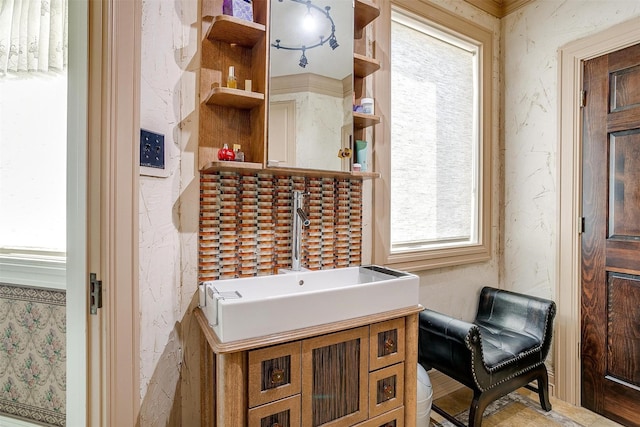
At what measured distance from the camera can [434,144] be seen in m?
2.16

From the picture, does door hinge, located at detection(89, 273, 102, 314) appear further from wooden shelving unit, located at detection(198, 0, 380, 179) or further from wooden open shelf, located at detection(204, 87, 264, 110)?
wooden open shelf, located at detection(204, 87, 264, 110)

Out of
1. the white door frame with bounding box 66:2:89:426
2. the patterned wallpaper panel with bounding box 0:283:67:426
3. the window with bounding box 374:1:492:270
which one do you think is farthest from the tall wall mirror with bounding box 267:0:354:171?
the patterned wallpaper panel with bounding box 0:283:67:426

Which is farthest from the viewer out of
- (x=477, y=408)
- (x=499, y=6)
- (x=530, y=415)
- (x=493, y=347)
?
(x=499, y=6)

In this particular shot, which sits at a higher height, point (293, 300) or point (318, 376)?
point (293, 300)

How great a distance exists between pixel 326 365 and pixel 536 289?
1.78m

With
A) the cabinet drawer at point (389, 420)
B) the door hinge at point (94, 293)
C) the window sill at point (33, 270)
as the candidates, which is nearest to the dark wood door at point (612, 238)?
the cabinet drawer at point (389, 420)

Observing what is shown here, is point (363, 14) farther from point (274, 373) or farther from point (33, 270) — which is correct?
point (33, 270)

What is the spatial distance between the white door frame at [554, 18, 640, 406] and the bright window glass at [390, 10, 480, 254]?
0.48 m

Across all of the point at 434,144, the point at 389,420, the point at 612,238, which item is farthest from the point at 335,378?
the point at 612,238

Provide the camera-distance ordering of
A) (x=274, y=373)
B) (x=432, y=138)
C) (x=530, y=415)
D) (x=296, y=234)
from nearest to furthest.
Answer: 1. (x=274, y=373)
2. (x=296, y=234)
3. (x=530, y=415)
4. (x=432, y=138)

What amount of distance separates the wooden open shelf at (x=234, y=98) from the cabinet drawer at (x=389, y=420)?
129cm

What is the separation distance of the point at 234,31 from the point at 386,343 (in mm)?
1352

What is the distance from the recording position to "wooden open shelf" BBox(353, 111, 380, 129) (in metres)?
1.63

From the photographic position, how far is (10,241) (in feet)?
5.50
